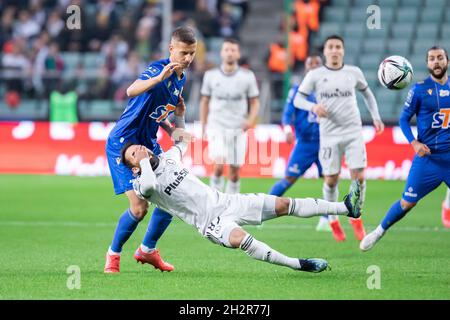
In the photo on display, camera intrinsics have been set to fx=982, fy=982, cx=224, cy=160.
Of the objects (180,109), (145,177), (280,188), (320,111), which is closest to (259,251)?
(145,177)

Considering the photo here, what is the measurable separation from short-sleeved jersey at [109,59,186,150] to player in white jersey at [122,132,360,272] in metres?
0.60

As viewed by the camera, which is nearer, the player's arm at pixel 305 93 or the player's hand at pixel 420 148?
the player's hand at pixel 420 148

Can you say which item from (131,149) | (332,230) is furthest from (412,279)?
(332,230)

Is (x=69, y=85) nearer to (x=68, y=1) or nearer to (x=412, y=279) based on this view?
(x=68, y=1)

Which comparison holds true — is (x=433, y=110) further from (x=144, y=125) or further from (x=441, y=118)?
(x=144, y=125)

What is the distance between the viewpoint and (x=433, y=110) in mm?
10508

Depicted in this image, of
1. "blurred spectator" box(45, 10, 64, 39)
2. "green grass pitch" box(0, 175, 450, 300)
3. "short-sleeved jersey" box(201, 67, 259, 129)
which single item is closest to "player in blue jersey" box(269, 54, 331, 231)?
"green grass pitch" box(0, 175, 450, 300)

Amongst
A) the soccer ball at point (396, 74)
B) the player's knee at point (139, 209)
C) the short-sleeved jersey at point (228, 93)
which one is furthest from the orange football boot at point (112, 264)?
the short-sleeved jersey at point (228, 93)

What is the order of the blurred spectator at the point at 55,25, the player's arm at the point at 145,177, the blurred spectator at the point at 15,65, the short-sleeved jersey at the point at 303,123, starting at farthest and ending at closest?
the blurred spectator at the point at 55,25 → the blurred spectator at the point at 15,65 → the short-sleeved jersey at the point at 303,123 → the player's arm at the point at 145,177

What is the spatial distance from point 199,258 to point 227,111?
5017 mm

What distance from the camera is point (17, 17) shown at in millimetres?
27578

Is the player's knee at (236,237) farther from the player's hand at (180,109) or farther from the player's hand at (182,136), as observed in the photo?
the player's hand at (180,109)

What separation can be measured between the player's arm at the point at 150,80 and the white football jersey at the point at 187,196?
655mm

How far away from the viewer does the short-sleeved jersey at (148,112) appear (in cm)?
916
